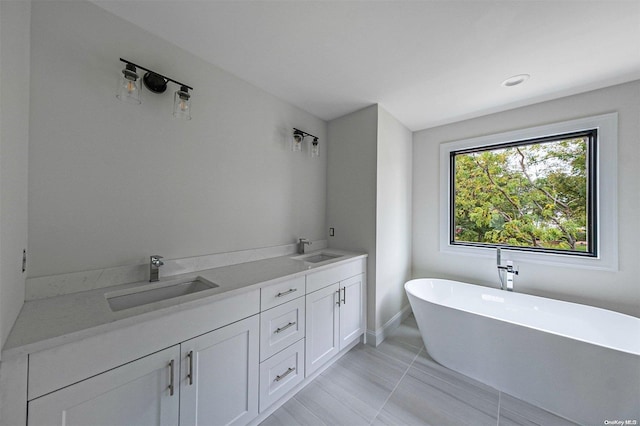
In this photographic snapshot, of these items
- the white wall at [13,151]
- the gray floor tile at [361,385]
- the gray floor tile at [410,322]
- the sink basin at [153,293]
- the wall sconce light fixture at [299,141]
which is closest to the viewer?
the white wall at [13,151]

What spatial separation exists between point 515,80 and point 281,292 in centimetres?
255

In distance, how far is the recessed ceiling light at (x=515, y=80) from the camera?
1.86 meters

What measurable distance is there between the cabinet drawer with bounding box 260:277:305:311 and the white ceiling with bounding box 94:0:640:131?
1638 mm

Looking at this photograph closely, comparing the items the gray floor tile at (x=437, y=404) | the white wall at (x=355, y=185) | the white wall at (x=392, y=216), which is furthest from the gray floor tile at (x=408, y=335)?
the gray floor tile at (x=437, y=404)

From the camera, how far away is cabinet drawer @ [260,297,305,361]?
1426 millimetres

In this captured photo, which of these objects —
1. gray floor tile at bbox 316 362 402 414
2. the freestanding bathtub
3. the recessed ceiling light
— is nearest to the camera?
the freestanding bathtub

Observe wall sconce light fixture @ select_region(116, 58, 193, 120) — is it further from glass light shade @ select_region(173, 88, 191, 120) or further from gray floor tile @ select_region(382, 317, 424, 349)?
gray floor tile @ select_region(382, 317, 424, 349)

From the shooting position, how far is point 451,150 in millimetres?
2834

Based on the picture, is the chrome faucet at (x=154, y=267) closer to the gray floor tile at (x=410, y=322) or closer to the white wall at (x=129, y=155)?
the white wall at (x=129, y=155)

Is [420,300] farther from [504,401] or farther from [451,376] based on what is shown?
[504,401]

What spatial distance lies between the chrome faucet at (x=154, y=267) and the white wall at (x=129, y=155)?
0.11 meters

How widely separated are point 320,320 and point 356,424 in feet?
2.17

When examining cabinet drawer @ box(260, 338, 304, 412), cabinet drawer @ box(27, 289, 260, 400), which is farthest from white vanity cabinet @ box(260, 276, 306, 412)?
cabinet drawer @ box(27, 289, 260, 400)

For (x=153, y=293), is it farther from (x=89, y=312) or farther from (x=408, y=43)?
(x=408, y=43)
